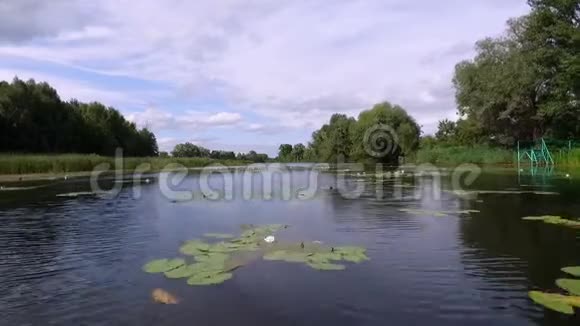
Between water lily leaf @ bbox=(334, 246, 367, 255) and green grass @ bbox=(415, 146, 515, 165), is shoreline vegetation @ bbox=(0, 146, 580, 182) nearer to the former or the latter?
green grass @ bbox=(415, 146, 515, 165)

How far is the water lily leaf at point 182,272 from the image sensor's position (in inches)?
276

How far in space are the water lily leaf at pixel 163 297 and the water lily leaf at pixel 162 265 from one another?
1.18 metres

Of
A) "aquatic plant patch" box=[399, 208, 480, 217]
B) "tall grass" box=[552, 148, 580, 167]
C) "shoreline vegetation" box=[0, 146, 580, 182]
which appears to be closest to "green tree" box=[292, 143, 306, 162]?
"shoreline vegetation" box=[0, 146, 580, 182]

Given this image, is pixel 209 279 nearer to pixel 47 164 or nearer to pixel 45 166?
pixel 45 166

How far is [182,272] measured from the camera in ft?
23.3

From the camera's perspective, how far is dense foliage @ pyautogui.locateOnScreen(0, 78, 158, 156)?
55.5 meters

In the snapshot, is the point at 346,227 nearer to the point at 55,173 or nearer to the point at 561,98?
the point at 561,98

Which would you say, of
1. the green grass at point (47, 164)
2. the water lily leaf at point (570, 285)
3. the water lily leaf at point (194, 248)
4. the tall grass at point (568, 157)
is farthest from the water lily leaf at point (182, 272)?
the green grass at point (47, 164)

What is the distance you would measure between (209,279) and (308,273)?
149cm

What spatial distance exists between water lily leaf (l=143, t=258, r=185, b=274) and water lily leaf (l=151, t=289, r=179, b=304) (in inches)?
46.4

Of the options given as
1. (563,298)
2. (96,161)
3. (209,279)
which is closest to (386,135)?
(96,161)

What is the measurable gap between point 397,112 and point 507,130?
36980 mm

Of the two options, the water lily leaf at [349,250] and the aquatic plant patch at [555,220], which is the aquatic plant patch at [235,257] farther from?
the aquatic plant patch at [555,220]

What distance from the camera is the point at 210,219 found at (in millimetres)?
13406
